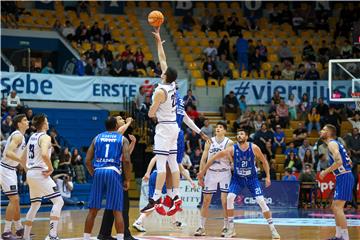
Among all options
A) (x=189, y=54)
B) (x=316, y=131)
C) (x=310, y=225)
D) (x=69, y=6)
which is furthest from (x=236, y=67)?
(x=310, y=225)

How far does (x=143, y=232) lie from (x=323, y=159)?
444 inches

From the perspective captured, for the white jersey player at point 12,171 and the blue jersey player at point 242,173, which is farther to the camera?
the blue jersey player at point 242,173

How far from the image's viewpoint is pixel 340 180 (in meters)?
13.4

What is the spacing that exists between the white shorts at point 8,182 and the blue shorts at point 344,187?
18.1 feet

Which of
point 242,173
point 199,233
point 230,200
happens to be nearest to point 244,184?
point 242,173

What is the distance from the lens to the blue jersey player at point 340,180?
13.2 m

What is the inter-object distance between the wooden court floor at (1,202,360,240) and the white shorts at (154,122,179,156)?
1560 mm

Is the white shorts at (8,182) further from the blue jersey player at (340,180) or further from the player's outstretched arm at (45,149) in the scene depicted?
the blue jersey player at (340,180)

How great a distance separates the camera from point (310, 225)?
16.7m

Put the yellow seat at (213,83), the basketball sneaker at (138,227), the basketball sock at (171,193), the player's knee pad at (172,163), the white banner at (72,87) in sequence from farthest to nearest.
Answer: the yellow seat at (213,83) → the white banner at (72,87) → the basketball sneaker at (138,227) → the basketball sock at (171,193) → the player's knee pad at (172,163)

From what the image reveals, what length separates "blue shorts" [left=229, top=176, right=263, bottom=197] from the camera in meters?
14.0

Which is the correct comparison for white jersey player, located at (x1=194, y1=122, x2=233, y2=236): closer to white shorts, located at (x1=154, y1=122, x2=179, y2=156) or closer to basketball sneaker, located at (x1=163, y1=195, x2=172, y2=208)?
basketball sneaker, located at (x1=163, y1=195, x2=172, y2=208)

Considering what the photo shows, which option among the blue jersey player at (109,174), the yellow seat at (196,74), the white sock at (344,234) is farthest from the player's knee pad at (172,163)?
the yellow seat at (196,74)

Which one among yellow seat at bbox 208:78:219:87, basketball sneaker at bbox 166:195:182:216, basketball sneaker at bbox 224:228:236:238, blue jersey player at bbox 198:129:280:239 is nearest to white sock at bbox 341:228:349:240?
blue jersey player at bbox 198:129:280:239
